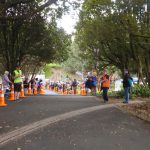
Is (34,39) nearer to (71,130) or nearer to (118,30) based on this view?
(118,30)

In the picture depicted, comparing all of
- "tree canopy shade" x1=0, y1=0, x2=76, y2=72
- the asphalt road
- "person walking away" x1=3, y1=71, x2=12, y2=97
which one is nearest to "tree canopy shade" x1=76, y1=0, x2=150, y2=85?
"tree canopy shade" x1=0, y1=0, x2=76, y2=72

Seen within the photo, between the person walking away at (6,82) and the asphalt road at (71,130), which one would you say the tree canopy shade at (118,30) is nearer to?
the person walking away at (6,82)

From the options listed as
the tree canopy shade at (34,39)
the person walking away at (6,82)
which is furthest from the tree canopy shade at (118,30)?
the person walking away at (6,82)

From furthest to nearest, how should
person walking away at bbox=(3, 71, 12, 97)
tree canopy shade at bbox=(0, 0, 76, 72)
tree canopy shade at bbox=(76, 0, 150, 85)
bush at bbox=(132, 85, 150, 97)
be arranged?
tree canopy shade at bbox=(0, 0, 76, 72), bush at bbox=(132, 85, 150, 97), tree canopy shade at bbox=(76, 0, 150, 85), person walking away at bbox=(3, 71, 12, 97)

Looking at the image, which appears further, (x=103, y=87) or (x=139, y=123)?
(x=103, y=87)

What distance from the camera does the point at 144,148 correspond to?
32.0ft

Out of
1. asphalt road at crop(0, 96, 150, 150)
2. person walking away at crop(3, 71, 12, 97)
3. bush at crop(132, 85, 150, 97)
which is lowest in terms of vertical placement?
asphalt road at crop(0, 96, 150, 150)

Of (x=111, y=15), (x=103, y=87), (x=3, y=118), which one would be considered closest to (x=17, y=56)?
(x=111, y=15)

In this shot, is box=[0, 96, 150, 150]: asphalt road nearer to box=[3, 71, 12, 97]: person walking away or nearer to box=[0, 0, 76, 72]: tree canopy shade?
box=[3, 71, 12, 97]: person walking away

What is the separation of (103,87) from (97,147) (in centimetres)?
1173

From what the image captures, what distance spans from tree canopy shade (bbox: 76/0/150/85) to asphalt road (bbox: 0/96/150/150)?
7257mm

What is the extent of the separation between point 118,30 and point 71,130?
17518mm

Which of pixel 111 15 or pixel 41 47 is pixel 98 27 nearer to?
pixel 111 15

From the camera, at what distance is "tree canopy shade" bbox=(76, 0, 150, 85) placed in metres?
26.0
